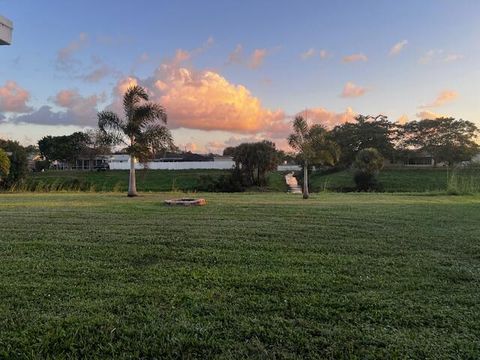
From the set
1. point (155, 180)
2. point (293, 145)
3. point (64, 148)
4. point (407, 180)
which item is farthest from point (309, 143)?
point (64, 148)

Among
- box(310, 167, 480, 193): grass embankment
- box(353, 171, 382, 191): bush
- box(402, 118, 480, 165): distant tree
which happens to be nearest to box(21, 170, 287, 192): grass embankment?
box(310, 167, 480, 193): grass embankment

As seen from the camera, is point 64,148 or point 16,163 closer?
point 16,163

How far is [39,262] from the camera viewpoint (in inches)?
200

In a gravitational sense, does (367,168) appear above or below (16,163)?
below

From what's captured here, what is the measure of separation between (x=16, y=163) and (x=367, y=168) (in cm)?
2992

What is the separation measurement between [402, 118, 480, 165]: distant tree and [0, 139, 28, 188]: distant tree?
4855cm

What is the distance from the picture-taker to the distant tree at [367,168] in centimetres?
3906

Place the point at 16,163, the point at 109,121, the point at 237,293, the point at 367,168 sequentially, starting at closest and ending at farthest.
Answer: the point at 237,293
the point at 109,121
the point at 16,163
the point at 367,168

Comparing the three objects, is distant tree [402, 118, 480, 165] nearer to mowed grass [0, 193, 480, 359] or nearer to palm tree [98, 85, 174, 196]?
palm tree [98, 85, 174, 196]

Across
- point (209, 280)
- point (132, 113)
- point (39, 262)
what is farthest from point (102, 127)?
point (209, 280)

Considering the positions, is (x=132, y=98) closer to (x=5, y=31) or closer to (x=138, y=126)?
(x=138, y=126)

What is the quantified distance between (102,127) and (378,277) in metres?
17.7

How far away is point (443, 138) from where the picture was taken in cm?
5734

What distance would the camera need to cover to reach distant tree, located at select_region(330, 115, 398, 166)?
193ft
